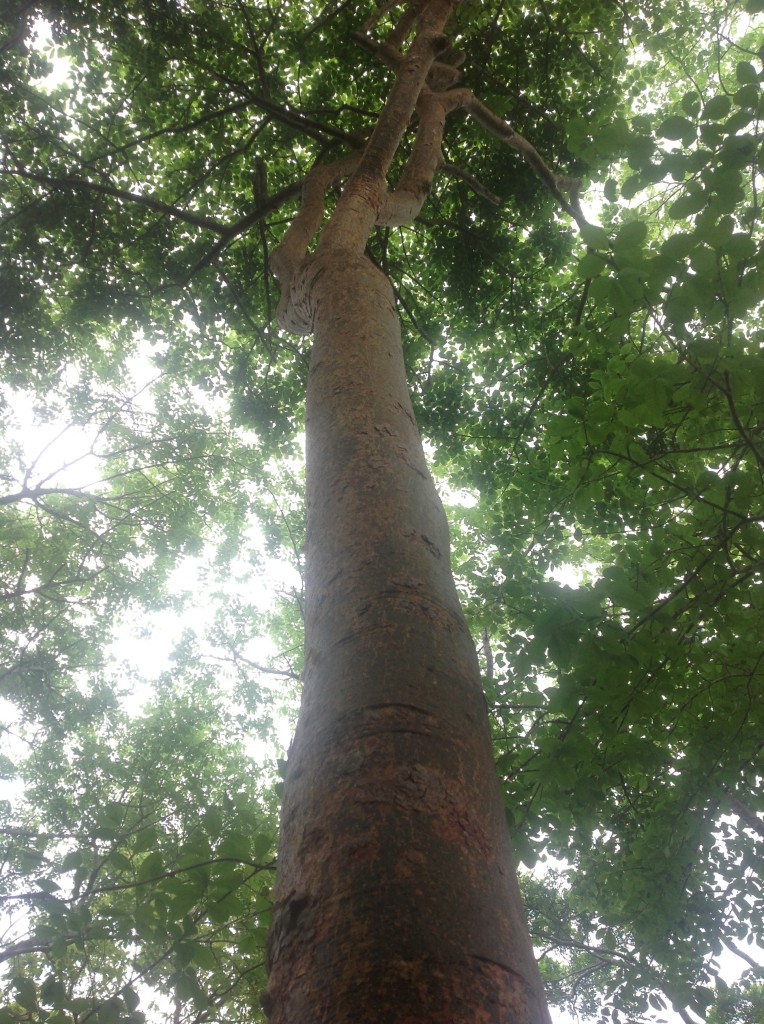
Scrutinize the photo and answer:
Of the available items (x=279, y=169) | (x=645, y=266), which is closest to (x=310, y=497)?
(x=645, y=266)

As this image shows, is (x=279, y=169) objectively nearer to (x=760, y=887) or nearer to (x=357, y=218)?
(x=357, y=218)

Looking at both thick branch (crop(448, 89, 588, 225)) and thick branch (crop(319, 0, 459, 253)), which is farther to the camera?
thick branch (crop(448, 89, 588, 225))

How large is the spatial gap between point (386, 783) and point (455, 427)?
6.16m

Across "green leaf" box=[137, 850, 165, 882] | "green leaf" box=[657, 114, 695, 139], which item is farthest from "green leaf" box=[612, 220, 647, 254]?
"green leaf" box=[137, 850, 165, 882]


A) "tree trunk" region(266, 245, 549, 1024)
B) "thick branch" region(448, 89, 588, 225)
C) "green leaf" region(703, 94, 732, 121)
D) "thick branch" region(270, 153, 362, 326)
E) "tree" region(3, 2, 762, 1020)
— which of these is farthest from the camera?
"thick branch" region(448, 89, 588, 225)

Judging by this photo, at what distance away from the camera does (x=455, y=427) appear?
6.95m

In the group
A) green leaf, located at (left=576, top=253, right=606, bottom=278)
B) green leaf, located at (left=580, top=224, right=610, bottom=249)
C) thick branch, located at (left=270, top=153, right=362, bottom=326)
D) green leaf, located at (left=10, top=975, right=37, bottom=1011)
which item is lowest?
green leaf, located at (left=10, top=975, right=37, bottom=1011)

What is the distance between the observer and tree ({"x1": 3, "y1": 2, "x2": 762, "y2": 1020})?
1068mm

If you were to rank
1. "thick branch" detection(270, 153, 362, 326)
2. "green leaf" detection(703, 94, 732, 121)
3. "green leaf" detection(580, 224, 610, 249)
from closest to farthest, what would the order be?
1. "green leaf" detection(703, 94, 732, 121)
2. "green leaf" detection(580, 224, 610, 249)
3. "thick branch" detection(270, 153, 362, 326)

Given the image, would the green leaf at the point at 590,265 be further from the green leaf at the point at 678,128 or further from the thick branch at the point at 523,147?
the thick branch at the point at 523,147

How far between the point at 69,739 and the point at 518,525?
9.15 metres

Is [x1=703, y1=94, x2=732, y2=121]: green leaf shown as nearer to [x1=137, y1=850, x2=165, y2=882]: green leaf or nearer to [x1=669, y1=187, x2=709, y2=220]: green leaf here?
[x1=669, y1=187, x2=709, y2=220]: green leaf

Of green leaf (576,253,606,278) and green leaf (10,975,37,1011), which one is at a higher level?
green leaf (576,253,606,278)

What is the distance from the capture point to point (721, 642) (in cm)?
304
